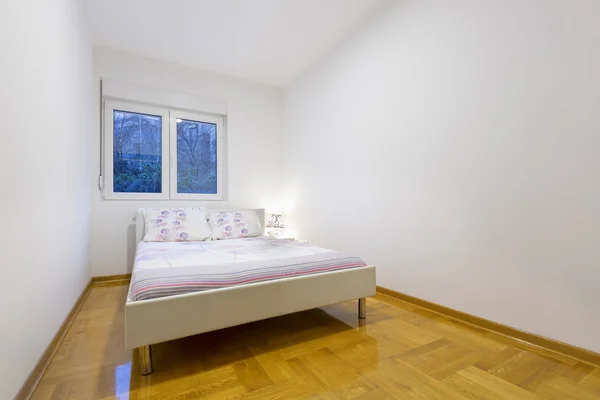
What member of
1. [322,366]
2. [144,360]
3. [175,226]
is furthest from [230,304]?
[175,226]

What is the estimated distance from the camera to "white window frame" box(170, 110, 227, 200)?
3535 millimetres

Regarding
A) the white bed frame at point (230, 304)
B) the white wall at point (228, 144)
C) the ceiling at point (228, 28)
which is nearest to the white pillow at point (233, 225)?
the white wall at point (228, 144)

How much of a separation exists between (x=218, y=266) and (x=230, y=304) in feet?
0.86

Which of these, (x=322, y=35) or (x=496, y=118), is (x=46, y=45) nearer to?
(x=322, y=35)

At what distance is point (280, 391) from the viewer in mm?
1228

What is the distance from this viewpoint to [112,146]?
3.20m

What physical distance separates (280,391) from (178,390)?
45cm

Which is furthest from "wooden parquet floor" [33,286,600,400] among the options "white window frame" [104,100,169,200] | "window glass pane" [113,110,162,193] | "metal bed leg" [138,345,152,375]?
"window glass pane" [113,110,162,193]

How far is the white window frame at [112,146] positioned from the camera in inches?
124

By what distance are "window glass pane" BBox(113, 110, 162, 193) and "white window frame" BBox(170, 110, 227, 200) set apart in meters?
0.15

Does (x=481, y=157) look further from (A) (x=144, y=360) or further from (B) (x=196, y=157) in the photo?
(B) (x=196, y=157)

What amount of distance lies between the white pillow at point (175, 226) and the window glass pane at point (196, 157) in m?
0.62

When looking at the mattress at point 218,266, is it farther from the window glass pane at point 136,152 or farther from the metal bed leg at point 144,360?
the window glass pane at point 136,152

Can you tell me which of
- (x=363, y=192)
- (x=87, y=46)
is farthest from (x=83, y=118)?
(x=363, y=192)
